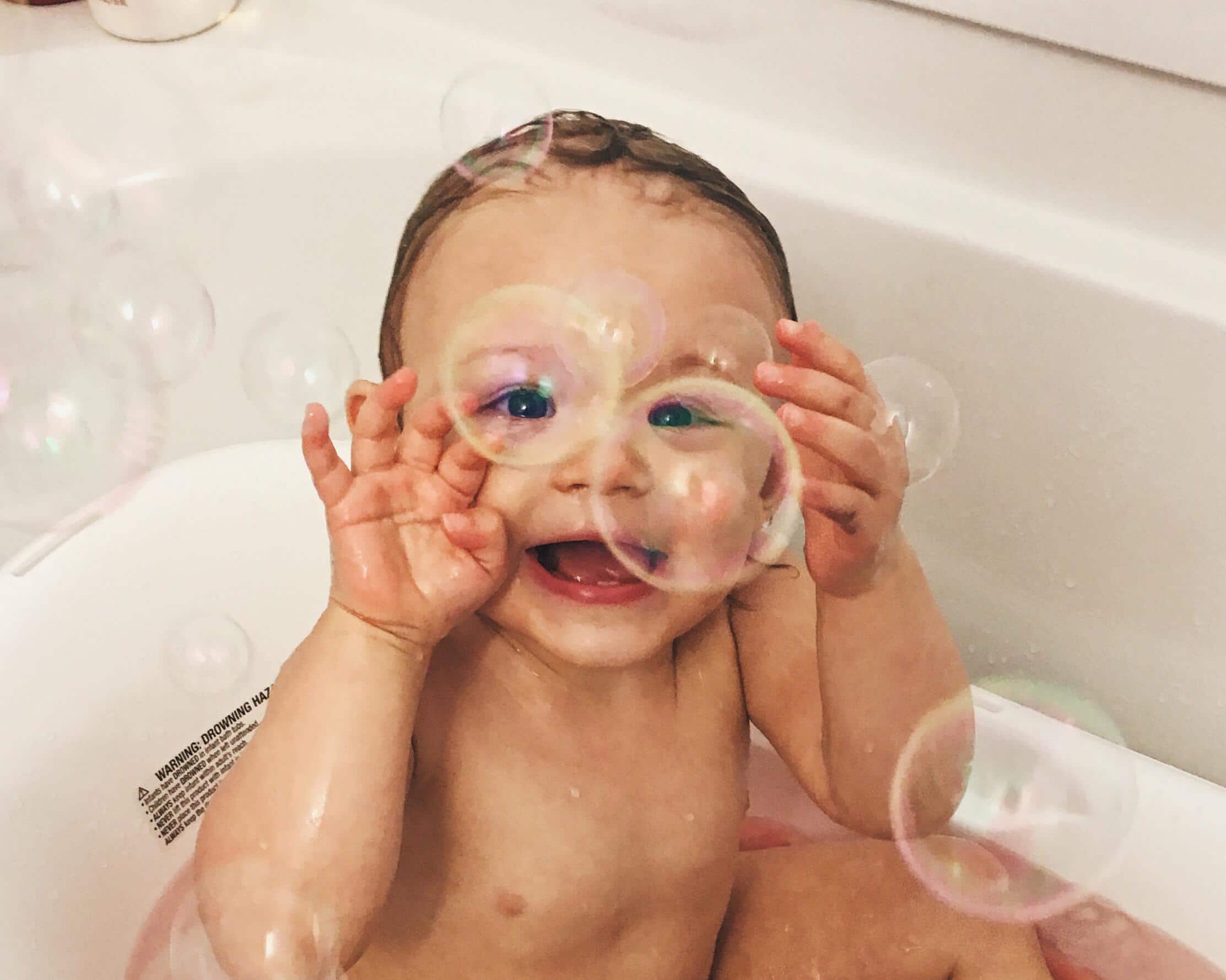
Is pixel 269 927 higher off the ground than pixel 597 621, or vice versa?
pixel 597 621

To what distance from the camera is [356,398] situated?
0.64m

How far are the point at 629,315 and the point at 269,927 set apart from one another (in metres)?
0.38

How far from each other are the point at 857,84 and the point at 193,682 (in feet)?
2.48

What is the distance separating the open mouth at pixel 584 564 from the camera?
673 millimetres

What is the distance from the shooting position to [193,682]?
924 mm

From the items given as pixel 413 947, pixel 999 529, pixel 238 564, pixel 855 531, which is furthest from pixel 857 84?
pixel 413 947

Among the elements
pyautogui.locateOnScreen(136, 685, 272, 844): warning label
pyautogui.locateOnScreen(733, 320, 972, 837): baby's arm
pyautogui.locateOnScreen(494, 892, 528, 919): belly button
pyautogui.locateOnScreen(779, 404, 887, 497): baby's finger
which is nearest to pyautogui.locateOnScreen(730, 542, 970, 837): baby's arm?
pyautogui.locateOnScreen(733, 320, 972, 837): baby's arm

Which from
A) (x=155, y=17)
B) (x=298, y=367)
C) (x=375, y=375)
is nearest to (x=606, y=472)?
(x=298, y=367)

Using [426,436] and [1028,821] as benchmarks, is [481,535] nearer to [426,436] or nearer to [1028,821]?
[426,436]

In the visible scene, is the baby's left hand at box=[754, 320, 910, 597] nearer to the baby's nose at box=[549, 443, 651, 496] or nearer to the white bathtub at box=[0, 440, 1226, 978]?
the baby's nose at box=[549, 443, 651, 496]

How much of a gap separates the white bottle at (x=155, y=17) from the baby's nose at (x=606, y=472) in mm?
799

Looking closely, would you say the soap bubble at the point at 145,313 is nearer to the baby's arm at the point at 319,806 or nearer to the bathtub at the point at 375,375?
the bathtub at the point at 375,375

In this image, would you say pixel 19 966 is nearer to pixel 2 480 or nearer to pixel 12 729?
pixel 12 729

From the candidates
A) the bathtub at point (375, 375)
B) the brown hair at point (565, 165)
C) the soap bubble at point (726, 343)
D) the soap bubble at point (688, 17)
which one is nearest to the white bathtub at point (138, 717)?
the bathtub at point (375, 375)
